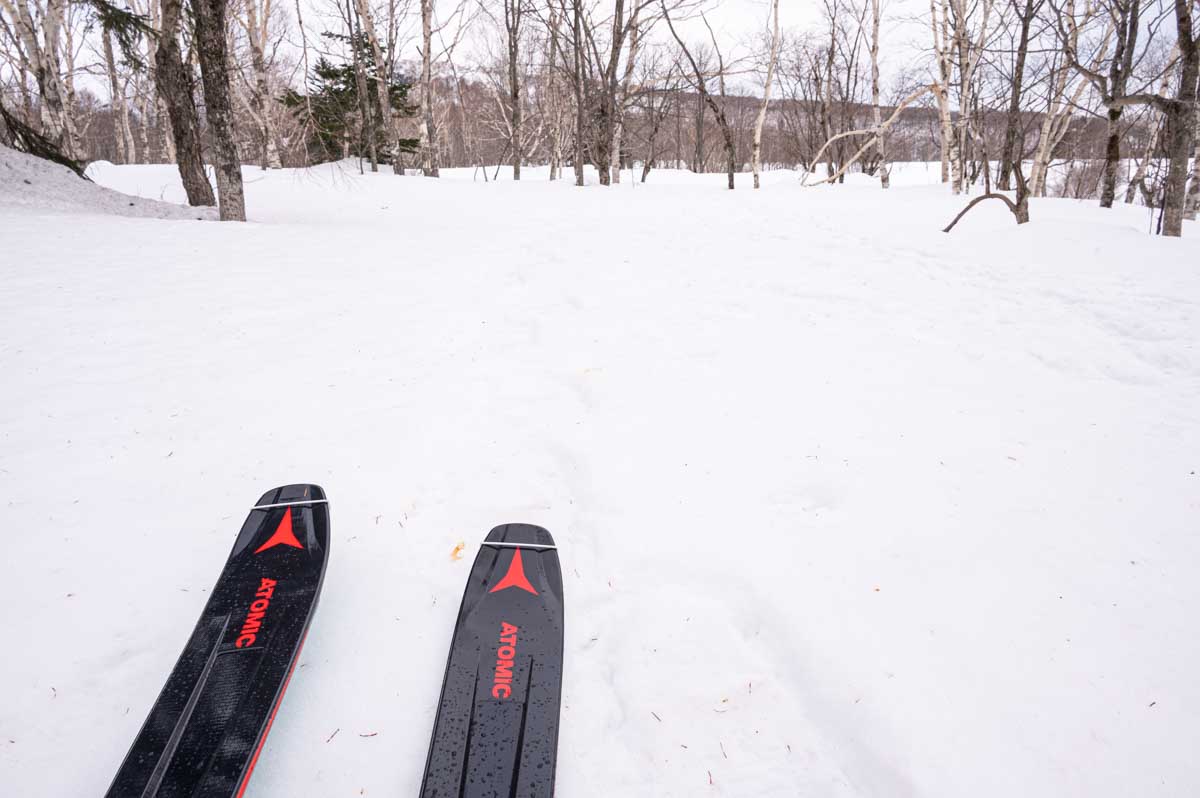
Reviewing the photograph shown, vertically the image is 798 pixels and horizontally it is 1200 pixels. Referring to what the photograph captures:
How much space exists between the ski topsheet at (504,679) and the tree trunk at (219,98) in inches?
243

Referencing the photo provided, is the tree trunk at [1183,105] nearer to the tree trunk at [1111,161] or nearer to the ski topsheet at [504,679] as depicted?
the tree trunk at [1111,161]

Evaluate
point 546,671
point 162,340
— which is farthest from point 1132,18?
point 162,340

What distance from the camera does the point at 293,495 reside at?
2.13m

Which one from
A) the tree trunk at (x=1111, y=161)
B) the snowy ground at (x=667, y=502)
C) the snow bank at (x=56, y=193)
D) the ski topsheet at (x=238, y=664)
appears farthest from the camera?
the tree trunk at (x=1111, y=161)

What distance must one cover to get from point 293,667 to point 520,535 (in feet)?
2.62

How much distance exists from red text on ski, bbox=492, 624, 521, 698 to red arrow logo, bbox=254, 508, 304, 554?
2.79 feet

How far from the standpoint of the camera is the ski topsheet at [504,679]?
136 cm

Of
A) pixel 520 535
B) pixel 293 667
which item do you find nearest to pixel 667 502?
pixel 520 535

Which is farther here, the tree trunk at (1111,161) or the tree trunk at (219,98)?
the tree trunk at (1111,161)

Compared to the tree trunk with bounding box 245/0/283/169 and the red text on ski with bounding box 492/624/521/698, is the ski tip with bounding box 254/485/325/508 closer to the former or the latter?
the red text on ski with bounding box 492/624/521/698

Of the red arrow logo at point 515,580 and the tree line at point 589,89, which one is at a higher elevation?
the tree line at point 589,89

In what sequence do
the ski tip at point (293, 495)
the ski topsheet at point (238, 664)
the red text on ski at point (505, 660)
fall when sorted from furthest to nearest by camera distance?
the ski tip at point (293, 495) → the red text on ski at point (505, 660) → the ski topsheet at point (238, 664)

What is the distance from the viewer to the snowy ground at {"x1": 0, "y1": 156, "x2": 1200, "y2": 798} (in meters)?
1.43

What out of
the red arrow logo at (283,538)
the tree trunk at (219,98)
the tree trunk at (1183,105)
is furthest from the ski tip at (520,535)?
the tree trunk at (1183,105)
